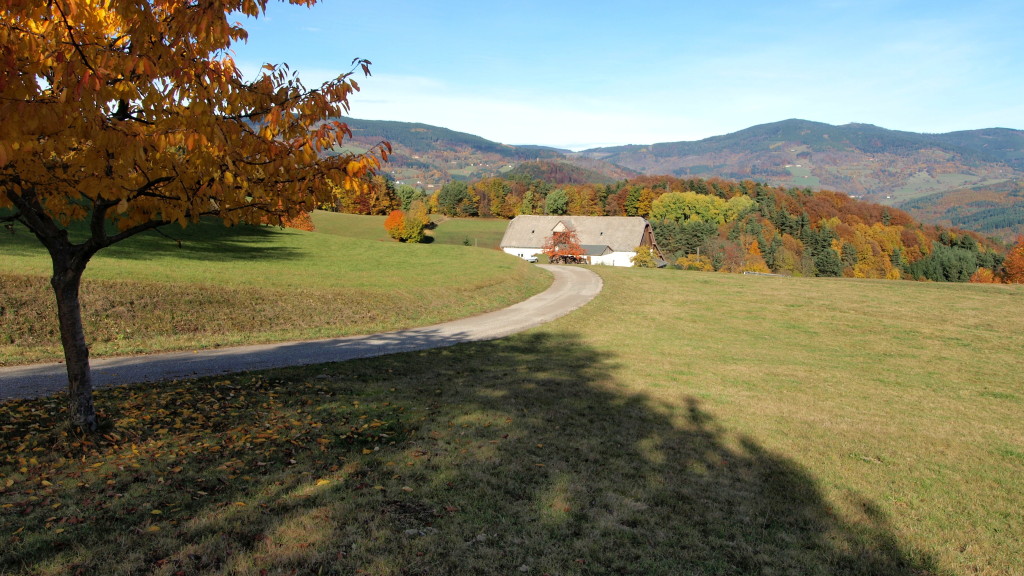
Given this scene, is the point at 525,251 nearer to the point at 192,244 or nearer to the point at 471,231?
the point at 471,231

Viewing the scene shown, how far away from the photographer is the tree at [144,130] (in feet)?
15.7

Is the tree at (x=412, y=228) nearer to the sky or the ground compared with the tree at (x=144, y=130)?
nearer to the ground

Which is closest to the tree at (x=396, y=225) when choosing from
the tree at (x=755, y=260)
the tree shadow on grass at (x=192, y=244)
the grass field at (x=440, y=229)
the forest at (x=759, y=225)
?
the grass field at (x=440, y=229)

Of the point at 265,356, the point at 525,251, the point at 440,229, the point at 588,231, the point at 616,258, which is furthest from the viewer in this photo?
the point at 440,229

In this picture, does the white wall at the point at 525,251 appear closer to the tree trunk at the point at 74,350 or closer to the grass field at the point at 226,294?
the grass field at the point at 226,294

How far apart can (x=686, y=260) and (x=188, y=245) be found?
241 ft

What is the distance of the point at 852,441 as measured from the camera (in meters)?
8.45

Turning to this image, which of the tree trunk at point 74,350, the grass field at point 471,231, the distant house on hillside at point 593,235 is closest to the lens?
Answer: the tree trunk at point 74,350

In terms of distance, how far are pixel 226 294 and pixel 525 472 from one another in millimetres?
15484

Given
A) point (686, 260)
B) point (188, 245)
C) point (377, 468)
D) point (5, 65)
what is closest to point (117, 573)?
point (377, 468)

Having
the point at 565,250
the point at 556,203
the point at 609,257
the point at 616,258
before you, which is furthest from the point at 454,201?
the point at 565,250

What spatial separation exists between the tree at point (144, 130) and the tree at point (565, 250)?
6202 cm

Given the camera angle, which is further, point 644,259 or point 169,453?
point 644,259

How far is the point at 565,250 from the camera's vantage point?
225ft
